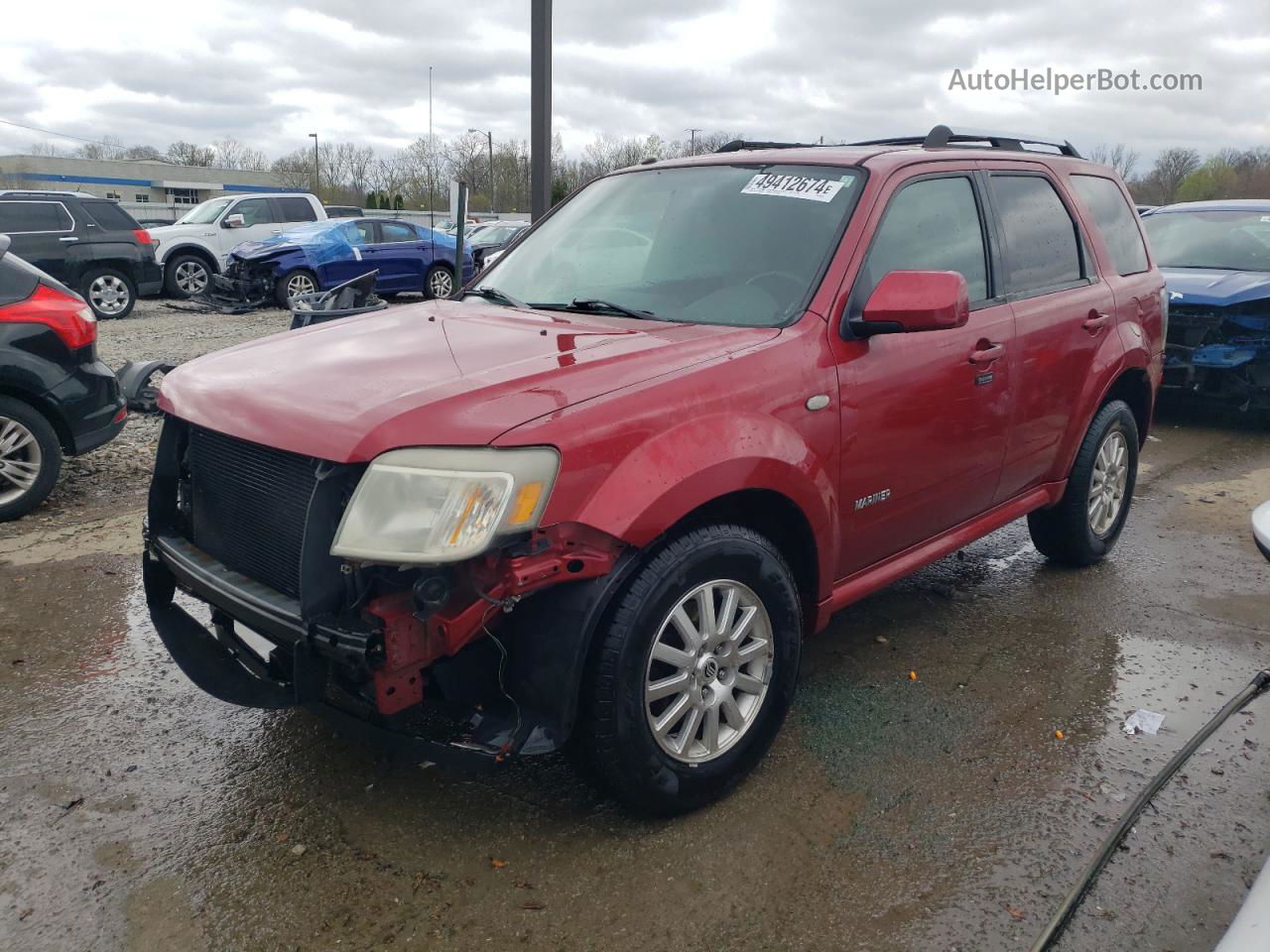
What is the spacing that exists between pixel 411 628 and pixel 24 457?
163 inches

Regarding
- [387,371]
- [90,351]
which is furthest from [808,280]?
[90,351]

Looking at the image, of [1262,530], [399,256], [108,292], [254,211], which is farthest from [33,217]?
[1262,530]

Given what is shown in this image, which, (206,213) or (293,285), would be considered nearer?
(293,285)

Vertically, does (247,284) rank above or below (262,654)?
above

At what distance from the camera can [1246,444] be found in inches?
311

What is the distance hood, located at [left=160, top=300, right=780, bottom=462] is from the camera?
2.38 meters

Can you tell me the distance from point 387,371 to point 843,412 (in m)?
1.35

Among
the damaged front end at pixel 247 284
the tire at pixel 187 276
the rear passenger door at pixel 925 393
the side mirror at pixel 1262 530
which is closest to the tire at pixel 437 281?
the damaged front end at pixel 247 284

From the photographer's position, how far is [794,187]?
11.4 ft

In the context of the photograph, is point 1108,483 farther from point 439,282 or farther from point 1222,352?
point 439,282

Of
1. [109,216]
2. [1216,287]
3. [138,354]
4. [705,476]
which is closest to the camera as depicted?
[705,476]

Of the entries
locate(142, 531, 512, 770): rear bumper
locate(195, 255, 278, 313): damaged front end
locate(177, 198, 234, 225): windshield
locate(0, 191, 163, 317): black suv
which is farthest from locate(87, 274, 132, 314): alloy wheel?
locate(142, 531, 512, 770): rear bumper

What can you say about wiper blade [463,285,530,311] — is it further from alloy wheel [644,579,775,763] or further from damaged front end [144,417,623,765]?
alloy wheel [644,579,775,763]

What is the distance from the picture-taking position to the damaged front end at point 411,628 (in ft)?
7.65
